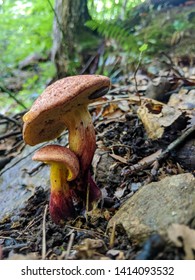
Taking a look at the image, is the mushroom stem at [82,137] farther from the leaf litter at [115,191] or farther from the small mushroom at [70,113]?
the leaf litter at [115,191]

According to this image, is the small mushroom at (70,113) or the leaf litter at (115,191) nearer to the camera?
the leaf litter at (115,191)

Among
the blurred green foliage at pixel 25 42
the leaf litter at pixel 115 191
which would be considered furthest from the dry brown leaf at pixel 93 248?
the blurred green foliage at pixel 25 42

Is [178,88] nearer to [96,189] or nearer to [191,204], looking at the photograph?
[96,189]

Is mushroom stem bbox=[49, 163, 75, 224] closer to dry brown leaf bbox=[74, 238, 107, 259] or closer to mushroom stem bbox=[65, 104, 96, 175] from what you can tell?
mushroom stem bbox=[65, 104, 96, 175]

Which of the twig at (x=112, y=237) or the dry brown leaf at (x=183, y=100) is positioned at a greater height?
the twig at (x=112, y=237)

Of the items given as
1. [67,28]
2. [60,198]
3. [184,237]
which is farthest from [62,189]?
[67,28]
